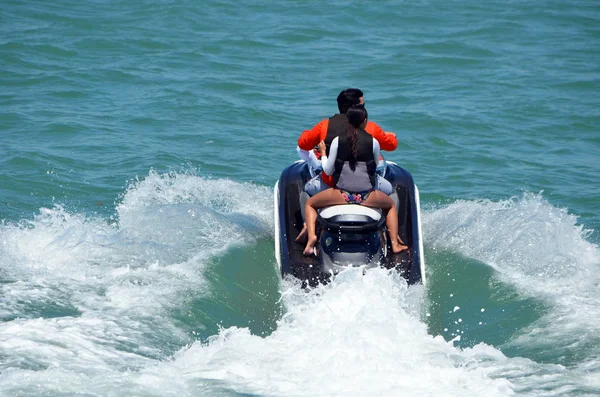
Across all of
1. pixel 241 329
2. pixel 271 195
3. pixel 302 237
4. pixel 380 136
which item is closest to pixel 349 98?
pixel 380 136

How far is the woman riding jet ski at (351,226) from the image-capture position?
681cm

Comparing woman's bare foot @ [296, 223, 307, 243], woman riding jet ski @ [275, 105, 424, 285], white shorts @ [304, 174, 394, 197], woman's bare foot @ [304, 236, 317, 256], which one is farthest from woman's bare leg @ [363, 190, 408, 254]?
woman's bare foot @ [296, 223, 307, 243]

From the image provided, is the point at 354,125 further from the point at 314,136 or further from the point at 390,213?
the point at 390,213

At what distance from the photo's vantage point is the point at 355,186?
277 inches

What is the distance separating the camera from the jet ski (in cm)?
680

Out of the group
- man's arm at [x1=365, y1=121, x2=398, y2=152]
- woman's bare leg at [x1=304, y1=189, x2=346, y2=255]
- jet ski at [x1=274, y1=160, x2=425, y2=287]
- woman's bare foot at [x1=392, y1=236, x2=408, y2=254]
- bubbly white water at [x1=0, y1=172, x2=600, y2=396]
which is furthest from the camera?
man's arm at [x1=365, y1=121, x2=398, y2=152]

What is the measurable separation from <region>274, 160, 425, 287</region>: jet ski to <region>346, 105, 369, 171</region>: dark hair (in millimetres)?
383

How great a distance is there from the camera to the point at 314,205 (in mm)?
7215

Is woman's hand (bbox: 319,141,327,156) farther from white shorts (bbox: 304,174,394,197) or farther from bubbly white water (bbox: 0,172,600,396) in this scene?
bubbly white water (bbox: 0,172,600,396)

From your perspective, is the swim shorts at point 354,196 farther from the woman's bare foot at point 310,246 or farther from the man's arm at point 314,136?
the man's arm at point 314,136

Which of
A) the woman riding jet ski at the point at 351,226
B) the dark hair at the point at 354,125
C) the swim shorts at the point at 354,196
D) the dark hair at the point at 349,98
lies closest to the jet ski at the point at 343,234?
the woman riding jet ski at the point at 351,226

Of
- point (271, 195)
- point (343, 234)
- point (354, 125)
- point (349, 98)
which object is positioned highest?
point (349, 98)

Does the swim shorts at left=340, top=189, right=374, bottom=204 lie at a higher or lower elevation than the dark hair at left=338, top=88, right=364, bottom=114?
lower

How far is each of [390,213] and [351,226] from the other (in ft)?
1.94
